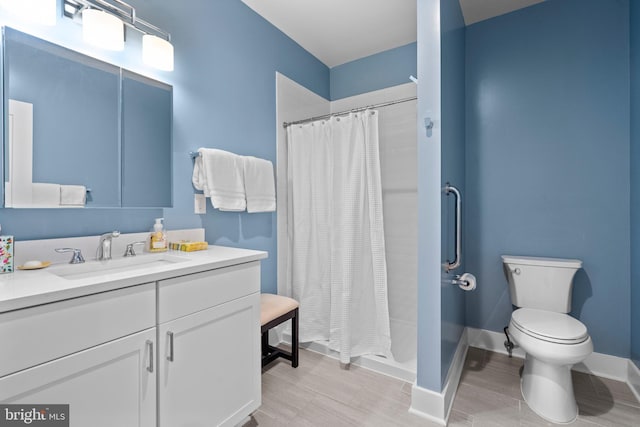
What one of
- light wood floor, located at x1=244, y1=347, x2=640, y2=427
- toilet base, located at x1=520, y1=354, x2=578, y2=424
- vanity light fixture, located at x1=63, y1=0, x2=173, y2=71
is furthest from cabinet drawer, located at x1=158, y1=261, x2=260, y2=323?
toilet base, located at x1=520, y1=354, x2=578, y2=424

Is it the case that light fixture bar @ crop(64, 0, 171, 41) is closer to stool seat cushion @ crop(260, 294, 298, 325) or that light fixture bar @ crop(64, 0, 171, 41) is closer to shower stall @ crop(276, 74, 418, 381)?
shower stall @ crop(276, 74, 418, 381)

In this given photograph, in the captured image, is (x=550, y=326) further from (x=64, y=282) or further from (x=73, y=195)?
(x=73, y=195)

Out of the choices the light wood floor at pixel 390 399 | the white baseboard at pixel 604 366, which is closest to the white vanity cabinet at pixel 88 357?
the light wood floor at pixel 390 399

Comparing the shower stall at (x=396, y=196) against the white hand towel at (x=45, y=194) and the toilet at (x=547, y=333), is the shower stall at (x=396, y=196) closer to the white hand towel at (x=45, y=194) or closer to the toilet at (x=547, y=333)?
the toilet at (x=547, y=333)

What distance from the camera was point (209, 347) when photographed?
3.97ft

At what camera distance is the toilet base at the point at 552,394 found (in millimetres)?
1525

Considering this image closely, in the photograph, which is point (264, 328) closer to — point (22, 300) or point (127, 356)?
point (127, 356)

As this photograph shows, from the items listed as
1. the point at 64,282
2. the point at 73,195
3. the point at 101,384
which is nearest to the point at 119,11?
the point at 73,195

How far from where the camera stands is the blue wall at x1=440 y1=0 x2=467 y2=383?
5.18ft

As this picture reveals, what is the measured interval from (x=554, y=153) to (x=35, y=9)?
3.01 m

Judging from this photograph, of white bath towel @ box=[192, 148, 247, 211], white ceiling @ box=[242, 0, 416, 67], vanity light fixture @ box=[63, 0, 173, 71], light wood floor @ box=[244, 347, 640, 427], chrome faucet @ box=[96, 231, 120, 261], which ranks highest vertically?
white ceiling @ box=[242, 0, 416, 67]

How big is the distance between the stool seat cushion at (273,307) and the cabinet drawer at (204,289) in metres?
0.38

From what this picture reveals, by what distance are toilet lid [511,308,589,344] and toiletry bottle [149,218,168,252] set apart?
2.06 meters

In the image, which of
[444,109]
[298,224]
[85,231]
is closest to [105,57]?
[85,231]
